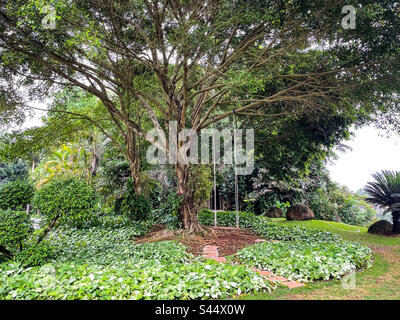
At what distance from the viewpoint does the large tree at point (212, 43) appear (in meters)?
5.18

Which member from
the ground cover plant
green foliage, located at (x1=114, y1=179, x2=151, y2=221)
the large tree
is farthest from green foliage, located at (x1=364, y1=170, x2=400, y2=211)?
green foliage, located at (x1=114, y1=179, x2=151, y2=221)

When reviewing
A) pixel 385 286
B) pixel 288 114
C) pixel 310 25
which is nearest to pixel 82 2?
pixel 310 25

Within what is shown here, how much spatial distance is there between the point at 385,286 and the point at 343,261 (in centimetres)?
79

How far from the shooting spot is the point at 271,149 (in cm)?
1040

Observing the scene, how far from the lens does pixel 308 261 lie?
15.0 ft

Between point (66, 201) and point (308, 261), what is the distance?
470 cm

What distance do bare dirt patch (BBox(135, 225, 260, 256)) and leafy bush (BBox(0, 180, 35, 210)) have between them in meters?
3.26

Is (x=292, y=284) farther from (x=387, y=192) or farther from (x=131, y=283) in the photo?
(x=387, y=192)

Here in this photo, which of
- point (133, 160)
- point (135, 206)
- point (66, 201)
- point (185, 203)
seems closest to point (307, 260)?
point (185, 203)

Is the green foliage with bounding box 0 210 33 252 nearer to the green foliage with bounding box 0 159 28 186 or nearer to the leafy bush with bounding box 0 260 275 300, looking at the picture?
the leafy bush with bounding box 0 260 275 300

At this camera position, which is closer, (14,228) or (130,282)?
(130,282)

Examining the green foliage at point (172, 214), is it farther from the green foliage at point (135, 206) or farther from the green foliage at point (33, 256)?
the green foliage at point (33, 256)

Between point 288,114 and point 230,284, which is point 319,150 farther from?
point 230,284

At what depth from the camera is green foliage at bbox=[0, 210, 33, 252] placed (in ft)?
15.0
